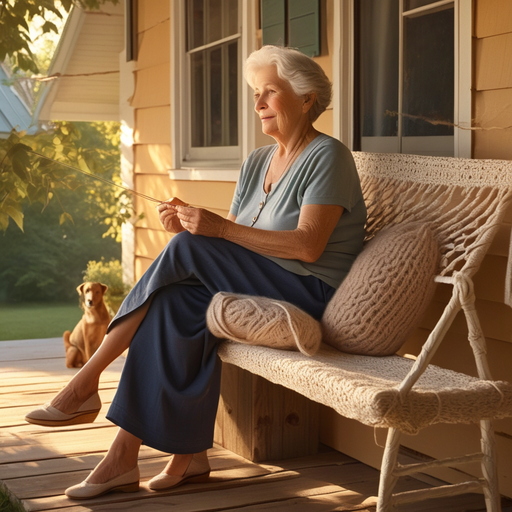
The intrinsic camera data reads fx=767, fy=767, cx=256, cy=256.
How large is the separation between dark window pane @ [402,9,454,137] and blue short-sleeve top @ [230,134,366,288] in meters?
0.32

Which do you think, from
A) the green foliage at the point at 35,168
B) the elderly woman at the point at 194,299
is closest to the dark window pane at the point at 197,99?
the green foliage at the point at 35,168

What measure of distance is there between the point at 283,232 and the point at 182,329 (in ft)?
1.38

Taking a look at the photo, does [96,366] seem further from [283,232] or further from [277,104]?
[277,104]

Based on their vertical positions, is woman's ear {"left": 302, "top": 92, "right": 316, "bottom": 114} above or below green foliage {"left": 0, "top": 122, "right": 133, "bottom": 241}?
above

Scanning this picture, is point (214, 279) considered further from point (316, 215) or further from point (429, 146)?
point (429, 146)

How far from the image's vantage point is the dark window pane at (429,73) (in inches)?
95.0

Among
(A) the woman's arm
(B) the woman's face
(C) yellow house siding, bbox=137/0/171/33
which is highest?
(C) yellow house siding, bbox=137/0/171/33

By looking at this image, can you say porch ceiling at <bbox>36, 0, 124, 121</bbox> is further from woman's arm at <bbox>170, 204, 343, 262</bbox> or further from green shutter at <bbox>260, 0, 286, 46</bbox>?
woman's arm at <bbox>170, 204, 343, 262</bbox>

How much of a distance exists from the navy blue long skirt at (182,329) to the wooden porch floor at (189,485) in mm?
180

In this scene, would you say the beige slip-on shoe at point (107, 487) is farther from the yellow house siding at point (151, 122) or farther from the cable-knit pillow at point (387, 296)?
the yellow house siding at point (151, 122)

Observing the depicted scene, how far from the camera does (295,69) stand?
245cm

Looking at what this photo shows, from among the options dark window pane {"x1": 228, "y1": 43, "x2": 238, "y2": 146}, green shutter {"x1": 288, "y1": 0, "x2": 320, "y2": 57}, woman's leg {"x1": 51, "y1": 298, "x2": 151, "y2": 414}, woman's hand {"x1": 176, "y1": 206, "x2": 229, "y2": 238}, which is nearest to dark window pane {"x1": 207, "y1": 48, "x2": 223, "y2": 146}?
dark window pane {"x1": 228, "y1": 43, "x2": 238, "y2": 146}

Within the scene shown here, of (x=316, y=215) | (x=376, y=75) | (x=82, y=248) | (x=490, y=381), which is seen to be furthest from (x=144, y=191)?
(x=82, y=248)

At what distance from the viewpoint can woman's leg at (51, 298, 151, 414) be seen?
2254mm
